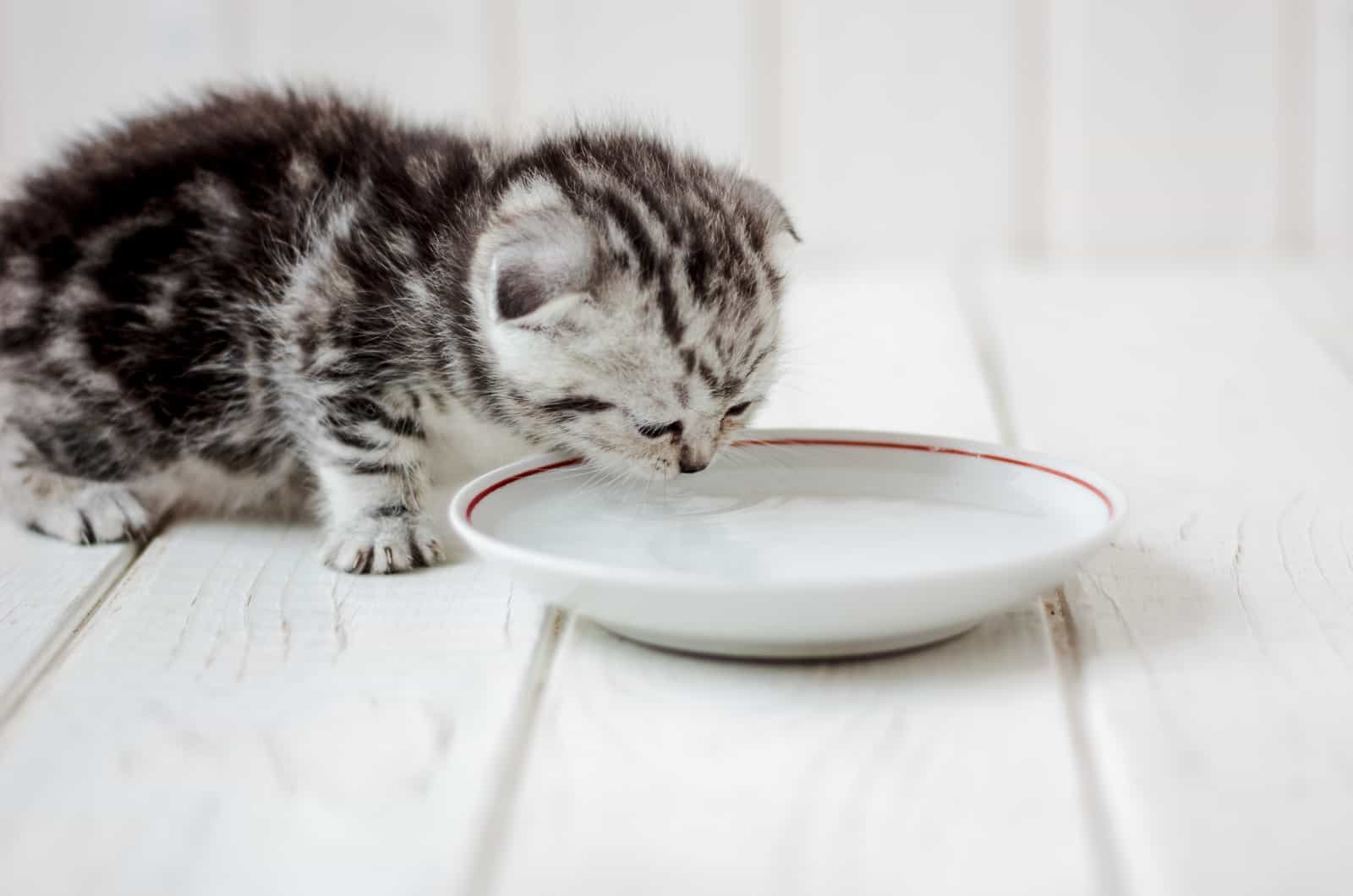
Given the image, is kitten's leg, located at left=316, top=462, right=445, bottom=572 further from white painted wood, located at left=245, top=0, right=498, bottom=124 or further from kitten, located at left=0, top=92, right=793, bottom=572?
white painted wood, located at left=245, top=0, right=498, bottom=124

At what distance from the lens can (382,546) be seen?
1.54 m

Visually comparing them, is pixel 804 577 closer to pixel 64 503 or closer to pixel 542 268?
pixel 542 268

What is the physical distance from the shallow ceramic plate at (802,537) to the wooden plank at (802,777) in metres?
0.05

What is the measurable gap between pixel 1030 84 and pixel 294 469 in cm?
239

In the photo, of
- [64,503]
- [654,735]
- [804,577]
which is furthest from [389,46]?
[654,735]

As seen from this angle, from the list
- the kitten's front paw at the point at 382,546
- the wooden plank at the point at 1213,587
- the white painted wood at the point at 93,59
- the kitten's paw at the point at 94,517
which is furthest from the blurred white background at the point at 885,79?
the kitten's front paw at the point at 382,546

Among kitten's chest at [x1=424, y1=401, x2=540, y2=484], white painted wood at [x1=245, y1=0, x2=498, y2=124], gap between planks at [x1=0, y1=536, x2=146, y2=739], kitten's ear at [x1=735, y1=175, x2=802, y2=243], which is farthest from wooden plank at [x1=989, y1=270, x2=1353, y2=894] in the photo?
white painted wood at [x1=245, y1=0, x2=498, y2=124]

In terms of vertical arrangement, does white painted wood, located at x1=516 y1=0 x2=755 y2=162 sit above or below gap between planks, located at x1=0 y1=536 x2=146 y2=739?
Answer: above

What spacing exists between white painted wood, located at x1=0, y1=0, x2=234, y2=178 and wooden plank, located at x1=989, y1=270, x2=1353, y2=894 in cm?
213

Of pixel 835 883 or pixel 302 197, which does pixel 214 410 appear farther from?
pixel 835 883

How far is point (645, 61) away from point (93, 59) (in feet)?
4.51

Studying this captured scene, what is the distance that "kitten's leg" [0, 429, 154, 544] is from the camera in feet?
5.52

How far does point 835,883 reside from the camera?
0.88 m

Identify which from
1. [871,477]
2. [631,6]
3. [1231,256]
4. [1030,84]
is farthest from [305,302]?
[1231,256]
